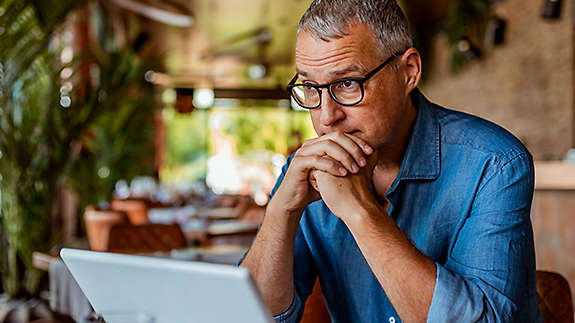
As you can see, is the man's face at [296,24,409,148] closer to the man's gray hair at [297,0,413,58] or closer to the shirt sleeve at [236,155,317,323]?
the man's gray hair at [297,0,413,58]

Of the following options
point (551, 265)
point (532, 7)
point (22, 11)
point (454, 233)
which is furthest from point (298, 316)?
point (532, 7)

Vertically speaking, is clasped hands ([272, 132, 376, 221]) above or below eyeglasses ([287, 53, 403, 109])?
below

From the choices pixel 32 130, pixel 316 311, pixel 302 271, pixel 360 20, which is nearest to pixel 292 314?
pixel 302 271

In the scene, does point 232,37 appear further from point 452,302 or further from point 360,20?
point 452,302

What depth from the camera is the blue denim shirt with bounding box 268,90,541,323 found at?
107 cm

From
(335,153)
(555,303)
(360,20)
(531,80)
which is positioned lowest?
(555,303)

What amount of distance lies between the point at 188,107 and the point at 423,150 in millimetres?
9382

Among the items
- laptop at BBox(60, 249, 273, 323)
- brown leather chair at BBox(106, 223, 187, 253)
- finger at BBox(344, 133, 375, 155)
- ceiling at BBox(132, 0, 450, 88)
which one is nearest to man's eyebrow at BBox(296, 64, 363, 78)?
finger at BBox(344, 133, 375, 155)

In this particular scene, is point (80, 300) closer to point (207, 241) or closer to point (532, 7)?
point (207, 241)

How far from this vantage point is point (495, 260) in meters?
1.09

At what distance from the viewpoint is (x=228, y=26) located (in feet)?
34.8

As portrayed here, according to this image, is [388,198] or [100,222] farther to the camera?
[100,222]

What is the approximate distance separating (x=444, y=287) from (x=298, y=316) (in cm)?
46

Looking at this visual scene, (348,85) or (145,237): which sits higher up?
(348,85)
